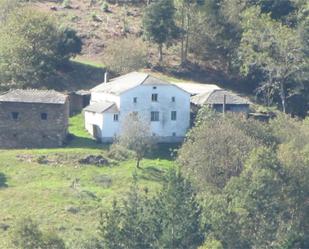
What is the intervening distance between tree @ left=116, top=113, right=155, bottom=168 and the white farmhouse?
9.64 feet

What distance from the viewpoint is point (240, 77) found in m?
102

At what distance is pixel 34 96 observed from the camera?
85.0 m

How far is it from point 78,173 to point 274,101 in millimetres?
23169

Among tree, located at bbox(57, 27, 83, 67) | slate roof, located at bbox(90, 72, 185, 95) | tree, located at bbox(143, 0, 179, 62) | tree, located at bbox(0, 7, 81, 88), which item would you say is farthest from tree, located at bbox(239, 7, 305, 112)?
tree, located at bbox(0, 7, 81, 88)

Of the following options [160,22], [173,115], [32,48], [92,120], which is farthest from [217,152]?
[160,22]

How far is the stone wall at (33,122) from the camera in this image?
84.3 metres

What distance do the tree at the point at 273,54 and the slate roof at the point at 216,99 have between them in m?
6.35

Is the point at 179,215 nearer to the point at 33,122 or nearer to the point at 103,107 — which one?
the point at 33,122

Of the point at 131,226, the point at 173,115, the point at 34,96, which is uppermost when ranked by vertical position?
the point at 34,96

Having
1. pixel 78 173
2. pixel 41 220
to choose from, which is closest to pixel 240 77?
pixel 78 173

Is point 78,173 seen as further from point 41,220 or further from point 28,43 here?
point 28,43

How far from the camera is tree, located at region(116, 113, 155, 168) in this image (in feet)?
267

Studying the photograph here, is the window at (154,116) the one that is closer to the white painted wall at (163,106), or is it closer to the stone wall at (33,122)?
the white painted wall at (163,106)

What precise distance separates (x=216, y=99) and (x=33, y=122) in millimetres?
12001
